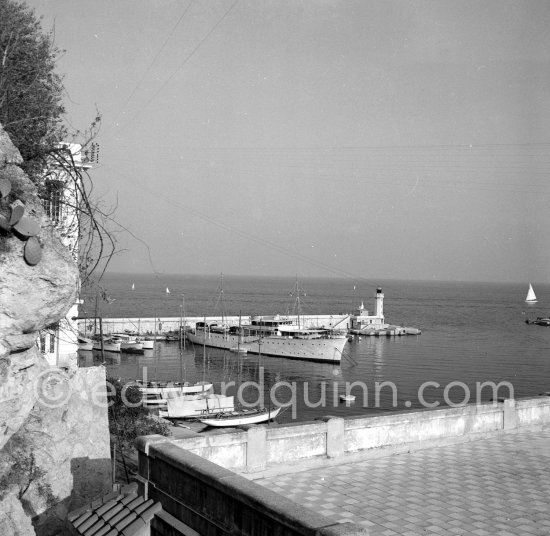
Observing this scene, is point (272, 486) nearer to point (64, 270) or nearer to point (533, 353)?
point (64, 270)

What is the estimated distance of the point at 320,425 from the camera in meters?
11.1

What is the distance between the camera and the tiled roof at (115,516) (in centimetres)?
807

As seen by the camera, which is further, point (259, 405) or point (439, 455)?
point (259, 405)

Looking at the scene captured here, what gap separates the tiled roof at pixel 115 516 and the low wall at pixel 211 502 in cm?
19

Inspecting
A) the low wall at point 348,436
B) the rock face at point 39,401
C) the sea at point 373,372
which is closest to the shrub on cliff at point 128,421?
the rock face at point 39,401

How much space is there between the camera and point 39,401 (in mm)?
11133

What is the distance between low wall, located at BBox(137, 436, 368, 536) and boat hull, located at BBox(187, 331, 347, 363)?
57.0 m

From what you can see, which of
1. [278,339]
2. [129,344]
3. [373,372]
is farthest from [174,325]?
[373,372]

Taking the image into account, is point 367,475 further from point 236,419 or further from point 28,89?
point 236,419

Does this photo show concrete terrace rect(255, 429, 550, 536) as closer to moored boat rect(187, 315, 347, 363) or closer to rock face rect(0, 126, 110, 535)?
rock face rect(0, 126, 110, 535)

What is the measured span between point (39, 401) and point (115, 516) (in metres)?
3.57

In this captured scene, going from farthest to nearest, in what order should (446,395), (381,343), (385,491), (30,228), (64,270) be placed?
(381,343)
(446,395)
(385,491)
(64,270)
(30,228)

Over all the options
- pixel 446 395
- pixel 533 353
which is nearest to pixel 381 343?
pixel 533 353

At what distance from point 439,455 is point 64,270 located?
25.4ft
